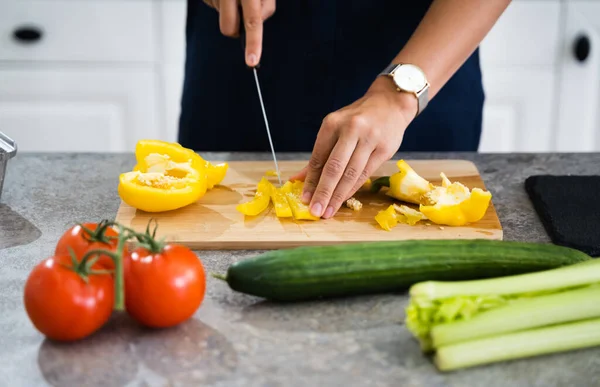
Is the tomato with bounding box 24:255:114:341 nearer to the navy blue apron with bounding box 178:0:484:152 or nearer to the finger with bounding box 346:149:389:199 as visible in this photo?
the finger with bounding box 346:149:389:199

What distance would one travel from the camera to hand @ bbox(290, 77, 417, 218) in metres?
1.59

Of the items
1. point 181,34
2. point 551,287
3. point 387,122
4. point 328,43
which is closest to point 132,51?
point 181,34

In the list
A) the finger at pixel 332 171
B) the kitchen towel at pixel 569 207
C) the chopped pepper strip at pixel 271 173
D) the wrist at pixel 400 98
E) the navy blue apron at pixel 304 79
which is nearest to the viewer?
the kitchen towel at pixel 569 207

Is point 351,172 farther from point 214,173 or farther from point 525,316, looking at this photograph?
point 525,316

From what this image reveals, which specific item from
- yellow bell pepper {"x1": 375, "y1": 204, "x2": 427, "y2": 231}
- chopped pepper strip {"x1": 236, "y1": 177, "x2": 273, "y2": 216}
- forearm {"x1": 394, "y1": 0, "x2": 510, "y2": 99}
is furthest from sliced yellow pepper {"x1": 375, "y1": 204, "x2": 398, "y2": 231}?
forearm {"x1": 394, "y1": 0, "x2": 510, "y2": 99}

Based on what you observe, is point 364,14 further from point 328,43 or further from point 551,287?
point 551,287

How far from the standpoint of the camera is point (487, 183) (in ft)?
6.14

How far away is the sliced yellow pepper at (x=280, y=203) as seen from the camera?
1.59 meters

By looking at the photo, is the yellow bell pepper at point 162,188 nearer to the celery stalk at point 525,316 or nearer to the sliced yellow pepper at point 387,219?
the sliced yellow pepper at point 387,219

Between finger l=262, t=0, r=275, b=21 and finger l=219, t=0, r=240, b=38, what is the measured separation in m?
0.10

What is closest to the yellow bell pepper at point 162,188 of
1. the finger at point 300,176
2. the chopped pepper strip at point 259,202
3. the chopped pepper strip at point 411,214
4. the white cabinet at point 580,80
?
the chopped pepper strip at point 259,202

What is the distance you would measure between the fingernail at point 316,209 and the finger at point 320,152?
4cm

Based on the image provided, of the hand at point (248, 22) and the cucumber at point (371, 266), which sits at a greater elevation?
the hand at point (248, 22)

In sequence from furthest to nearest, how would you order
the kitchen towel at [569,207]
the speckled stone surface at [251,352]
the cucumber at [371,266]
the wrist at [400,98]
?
1. the wrist at [400,98]
2. the kitchen towel at [569,207]
3. the cucumber at [371,266]
4. the speckled stone surface at [251,352]
